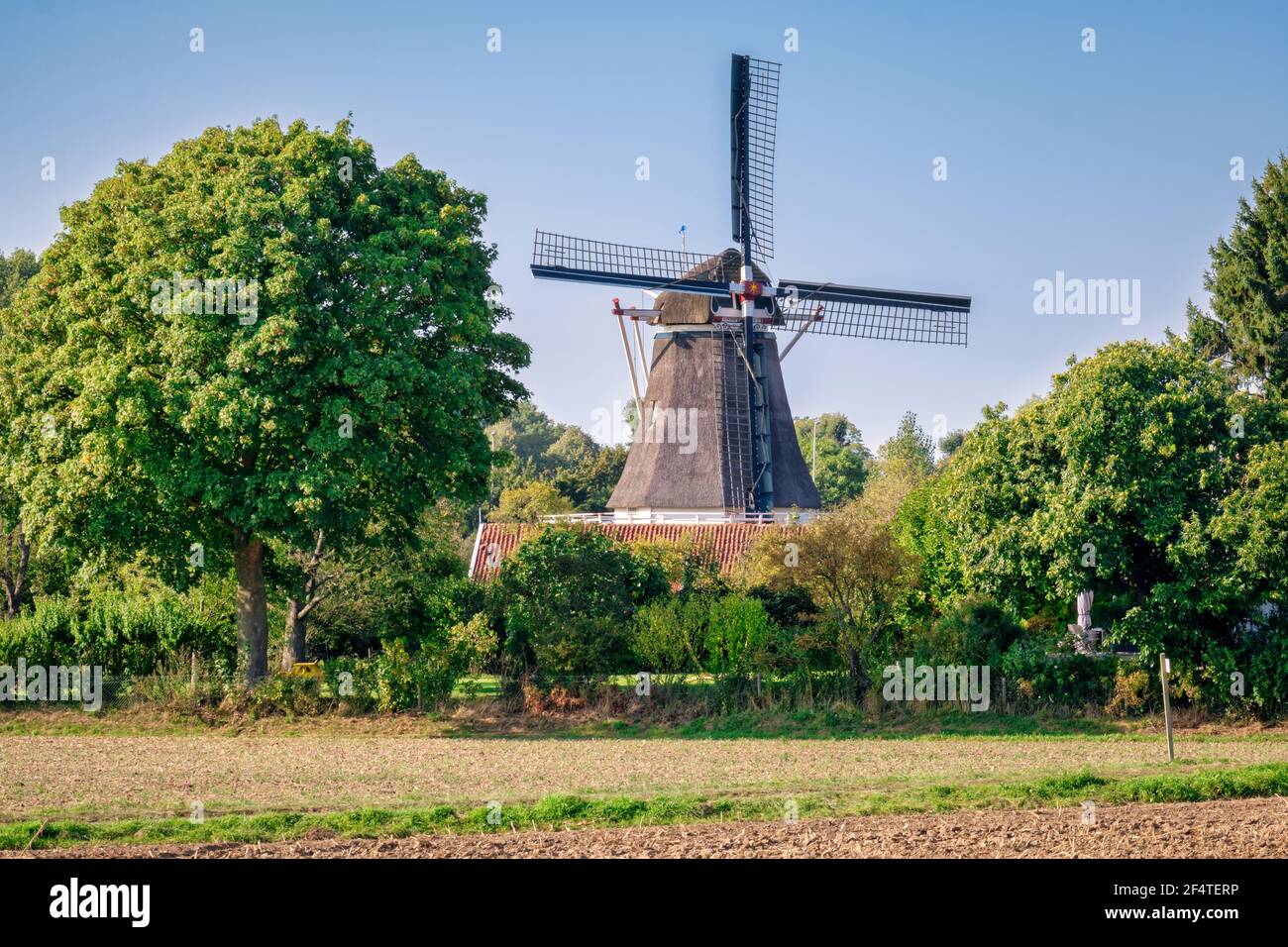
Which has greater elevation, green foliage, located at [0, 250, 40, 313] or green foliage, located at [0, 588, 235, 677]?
green foliage, located at [0, 250, 40, 313]

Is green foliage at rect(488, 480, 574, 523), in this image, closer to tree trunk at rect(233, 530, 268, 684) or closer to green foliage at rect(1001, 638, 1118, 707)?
tree trunk at rect(233, 530, 268, 684)

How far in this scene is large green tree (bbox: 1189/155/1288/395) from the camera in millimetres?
43062

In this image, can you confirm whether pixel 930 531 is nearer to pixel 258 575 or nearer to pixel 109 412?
pixel 258 575

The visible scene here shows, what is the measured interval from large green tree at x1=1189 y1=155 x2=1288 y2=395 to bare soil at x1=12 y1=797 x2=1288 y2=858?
3011 centimetres

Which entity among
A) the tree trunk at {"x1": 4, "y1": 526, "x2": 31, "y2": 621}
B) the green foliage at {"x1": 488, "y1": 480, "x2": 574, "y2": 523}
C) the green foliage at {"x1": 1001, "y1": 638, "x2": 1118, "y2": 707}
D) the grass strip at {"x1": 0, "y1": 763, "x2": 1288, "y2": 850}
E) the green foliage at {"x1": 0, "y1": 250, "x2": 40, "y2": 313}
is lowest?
the grass strip at {"x1": 0, "y1": 763, "x2": 1288, "y2": 850}

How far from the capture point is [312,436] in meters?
26.9

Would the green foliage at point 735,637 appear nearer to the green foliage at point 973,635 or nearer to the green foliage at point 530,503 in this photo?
the green foliage at point 973,635

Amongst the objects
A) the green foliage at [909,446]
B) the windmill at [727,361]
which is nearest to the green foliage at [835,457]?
the green foliage at [909,446]

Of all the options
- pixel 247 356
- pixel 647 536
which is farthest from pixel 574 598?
pixel 647 536

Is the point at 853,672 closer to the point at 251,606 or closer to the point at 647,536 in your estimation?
the point at 251,606

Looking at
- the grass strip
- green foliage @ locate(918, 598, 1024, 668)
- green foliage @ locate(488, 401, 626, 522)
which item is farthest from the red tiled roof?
the grass strip
